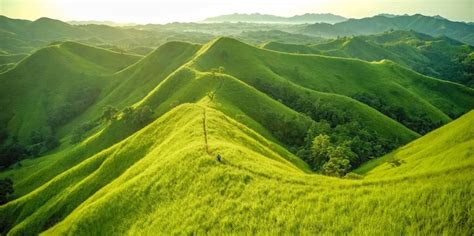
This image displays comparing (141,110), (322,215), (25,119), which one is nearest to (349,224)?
(322,215)

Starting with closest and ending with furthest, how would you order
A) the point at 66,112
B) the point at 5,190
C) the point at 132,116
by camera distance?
the point at 5,190, the point at 132,116, the point at 66,112

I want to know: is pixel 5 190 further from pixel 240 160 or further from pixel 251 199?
pixel 251 199

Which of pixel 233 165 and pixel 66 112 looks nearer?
pixel 233 165

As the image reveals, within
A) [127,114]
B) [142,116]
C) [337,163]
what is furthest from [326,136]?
[127,114]

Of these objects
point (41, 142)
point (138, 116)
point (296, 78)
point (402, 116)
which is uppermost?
point (296, 78)

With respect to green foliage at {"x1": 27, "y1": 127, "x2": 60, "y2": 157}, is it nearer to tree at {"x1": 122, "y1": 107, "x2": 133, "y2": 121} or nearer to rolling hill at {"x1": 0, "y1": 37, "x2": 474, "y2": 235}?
rolling hill at {"x1": 0, "y1": 37, "x2": 474, "y2": 235}

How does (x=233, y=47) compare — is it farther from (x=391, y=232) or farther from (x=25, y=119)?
(x=391, y=232)

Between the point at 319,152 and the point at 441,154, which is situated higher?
the point at 441,154
